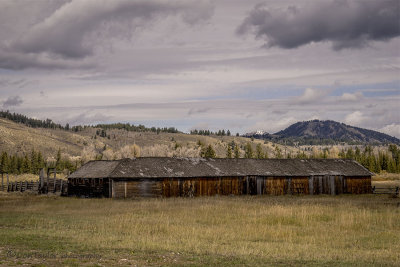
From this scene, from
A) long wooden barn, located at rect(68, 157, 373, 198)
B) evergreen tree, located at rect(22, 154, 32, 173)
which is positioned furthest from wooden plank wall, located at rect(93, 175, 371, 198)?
evergreen tree, located at rect(22, 154, 32, 173)

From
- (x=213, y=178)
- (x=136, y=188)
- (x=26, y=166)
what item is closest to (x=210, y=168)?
(x=213, y=178)

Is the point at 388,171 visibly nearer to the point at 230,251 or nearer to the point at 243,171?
the point at 243,171

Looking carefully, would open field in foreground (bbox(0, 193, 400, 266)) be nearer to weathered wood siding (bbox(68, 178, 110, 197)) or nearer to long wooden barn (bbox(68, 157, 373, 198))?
long wooden barn (bbox(68, 157, 373, 198))

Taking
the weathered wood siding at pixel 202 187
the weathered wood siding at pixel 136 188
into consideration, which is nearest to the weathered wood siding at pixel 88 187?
the weathered wood siding at pixel 136 188

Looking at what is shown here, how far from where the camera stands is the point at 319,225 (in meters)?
24.3

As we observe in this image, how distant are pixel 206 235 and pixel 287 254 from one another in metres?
5.11

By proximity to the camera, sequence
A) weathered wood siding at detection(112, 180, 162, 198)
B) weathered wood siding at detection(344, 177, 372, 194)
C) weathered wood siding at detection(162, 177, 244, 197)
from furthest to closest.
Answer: weathered wood siding at detection(344, 177, 372, 194), weathered wood siding at detection(162, 177, 244, 197), weathered wood siding at detection(112, 180, 162, 198)

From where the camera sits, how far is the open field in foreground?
14281 millimetres

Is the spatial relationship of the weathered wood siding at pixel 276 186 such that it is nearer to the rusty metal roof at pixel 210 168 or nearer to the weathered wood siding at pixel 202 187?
the rusty metal roof at pixel 210 168

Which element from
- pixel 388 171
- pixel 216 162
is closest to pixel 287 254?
pixel 216 162

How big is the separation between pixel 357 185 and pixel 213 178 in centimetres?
2011

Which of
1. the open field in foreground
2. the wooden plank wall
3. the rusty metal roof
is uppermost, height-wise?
the rusty metal roof

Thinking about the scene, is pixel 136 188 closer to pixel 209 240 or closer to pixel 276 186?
pixel 276 186

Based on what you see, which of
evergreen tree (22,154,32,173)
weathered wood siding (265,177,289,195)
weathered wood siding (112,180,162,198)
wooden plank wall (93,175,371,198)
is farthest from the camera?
evergreen tree (22,154,32,173)
